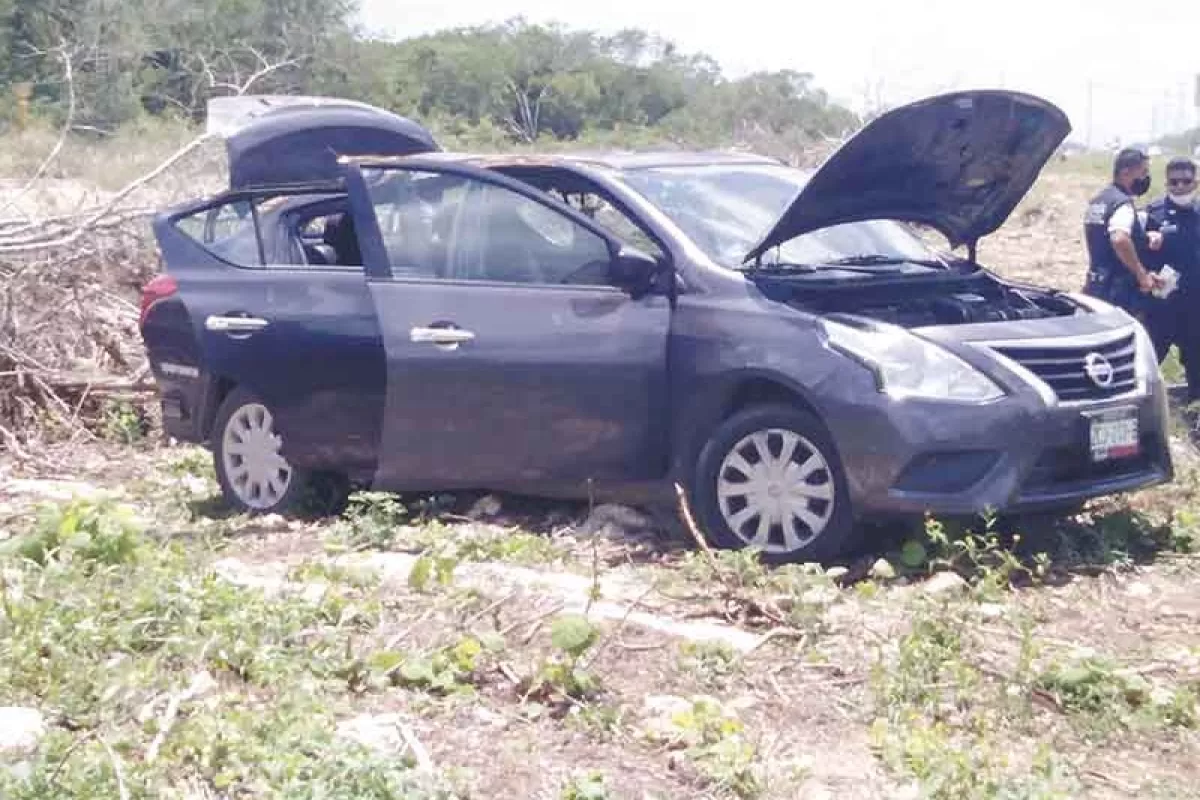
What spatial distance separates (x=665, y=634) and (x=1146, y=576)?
2.10 meters

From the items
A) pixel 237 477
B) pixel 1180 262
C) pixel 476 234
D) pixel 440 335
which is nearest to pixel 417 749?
pixel 440 335

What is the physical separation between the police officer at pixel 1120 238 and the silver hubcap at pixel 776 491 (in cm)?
404

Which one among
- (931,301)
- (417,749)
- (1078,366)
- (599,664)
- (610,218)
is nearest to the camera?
(417,749)

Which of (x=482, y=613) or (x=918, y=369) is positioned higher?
(x=918, y=369)

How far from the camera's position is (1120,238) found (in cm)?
991

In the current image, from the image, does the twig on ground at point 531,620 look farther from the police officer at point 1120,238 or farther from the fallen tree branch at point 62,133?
the fallen tree branch at point 62,133

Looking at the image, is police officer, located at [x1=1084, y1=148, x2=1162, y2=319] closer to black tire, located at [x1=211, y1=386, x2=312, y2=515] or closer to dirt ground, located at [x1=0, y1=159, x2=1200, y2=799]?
dirt ground, located at [x1=0, y1=159, x2=1200, y2=799]

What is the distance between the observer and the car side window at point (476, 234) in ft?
23.7

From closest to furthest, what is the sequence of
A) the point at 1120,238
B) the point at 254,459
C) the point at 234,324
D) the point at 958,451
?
the point at 958,451, the point at 234,324, the point at 254,459, the point at 1120,238

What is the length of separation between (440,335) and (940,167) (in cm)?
216

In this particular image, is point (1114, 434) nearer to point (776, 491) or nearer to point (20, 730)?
point (776, 491)

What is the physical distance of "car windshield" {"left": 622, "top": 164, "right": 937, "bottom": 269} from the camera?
715cm

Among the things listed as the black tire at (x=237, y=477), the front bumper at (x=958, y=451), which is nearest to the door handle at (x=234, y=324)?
the black tire at (x=237, y=477)

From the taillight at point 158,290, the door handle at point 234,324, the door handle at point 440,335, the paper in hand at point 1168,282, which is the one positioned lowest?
the paper in hand at point 1168,282
